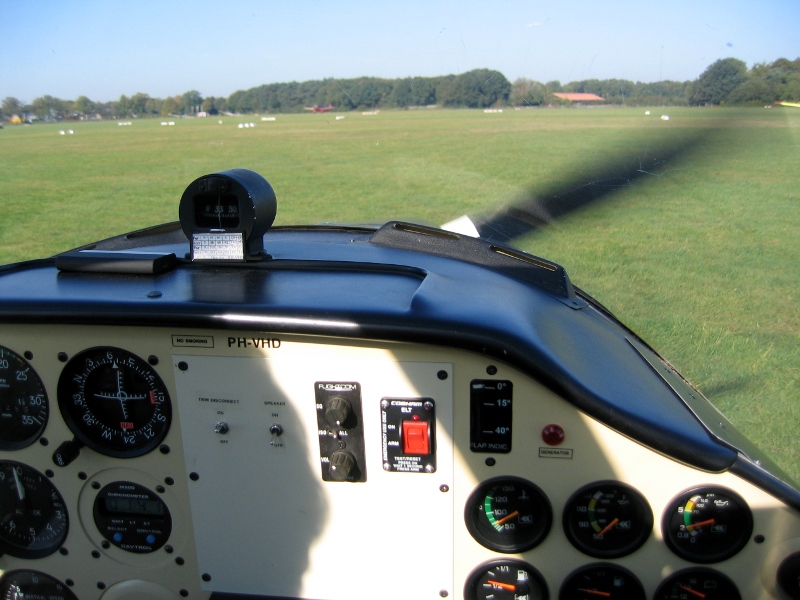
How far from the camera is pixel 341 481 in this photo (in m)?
1.69

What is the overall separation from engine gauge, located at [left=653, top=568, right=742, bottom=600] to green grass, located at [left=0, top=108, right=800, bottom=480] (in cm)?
120

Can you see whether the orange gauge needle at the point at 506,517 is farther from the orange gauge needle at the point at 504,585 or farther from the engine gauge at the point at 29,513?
the engine gauge at the point at 29,513

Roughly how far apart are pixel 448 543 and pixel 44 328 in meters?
1.13

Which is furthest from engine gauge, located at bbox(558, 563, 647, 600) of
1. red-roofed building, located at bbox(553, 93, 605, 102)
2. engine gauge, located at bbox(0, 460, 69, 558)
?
red-roofed building, located at bbox(553, 93, 605, 102)

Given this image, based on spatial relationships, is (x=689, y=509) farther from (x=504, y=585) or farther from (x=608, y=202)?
(x=608, y=202)

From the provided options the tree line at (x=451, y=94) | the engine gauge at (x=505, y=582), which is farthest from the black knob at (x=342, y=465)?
the tree line at (x=451, y=94)

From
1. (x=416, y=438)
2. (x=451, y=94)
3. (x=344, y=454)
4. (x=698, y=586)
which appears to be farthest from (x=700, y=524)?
(x=451, y=94)

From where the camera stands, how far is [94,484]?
1.84m

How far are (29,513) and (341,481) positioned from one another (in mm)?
915

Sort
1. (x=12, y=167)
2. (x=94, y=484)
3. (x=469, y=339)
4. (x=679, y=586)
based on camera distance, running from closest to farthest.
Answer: (x=469, y=339)
(x=679, y=586)
(x=94, y=484)
(x=12, y=167)

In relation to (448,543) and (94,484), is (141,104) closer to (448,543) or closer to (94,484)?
(94,484)

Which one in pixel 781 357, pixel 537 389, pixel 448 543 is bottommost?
pixel 781 357

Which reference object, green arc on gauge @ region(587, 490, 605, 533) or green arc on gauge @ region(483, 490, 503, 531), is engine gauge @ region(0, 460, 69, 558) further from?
green arc on gauge @ region(587, 490, 605, 533)

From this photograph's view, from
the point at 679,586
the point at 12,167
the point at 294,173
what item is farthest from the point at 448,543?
the point at 294,173
